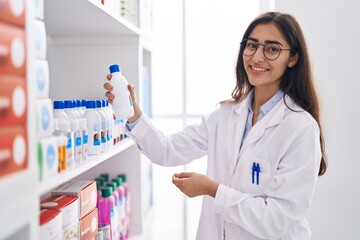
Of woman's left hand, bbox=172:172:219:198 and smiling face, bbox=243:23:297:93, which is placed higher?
smiling face, bbox=243:23:297:93

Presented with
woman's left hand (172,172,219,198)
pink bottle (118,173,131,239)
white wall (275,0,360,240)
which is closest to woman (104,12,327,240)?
woman's left hand (172,172,219,198)

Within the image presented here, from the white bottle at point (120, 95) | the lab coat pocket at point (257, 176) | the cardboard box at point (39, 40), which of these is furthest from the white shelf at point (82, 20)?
the lab coat pocket at point (257, 176)

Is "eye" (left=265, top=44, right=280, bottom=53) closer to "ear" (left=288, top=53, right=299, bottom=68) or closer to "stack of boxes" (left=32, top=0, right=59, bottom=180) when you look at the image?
"ear" (left=288, top=53, right=299, bottom=68)

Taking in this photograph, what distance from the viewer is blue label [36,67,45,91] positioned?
2.98 ft

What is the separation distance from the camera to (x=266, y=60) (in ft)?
5.42

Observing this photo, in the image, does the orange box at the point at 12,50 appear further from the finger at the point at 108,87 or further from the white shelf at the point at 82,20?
the finger at the point at 108,87

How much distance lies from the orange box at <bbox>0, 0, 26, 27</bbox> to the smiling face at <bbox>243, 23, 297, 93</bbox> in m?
1.10

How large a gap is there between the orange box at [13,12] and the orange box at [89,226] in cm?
88

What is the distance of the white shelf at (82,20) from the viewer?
1.31 metres

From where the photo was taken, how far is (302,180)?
59.6 inches

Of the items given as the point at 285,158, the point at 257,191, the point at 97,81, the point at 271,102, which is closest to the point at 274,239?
the point at 257,191

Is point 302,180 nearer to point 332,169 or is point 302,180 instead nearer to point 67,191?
point 67,191

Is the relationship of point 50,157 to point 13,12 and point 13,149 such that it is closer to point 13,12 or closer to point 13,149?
point 13,149

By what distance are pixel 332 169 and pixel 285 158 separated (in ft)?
3.45
